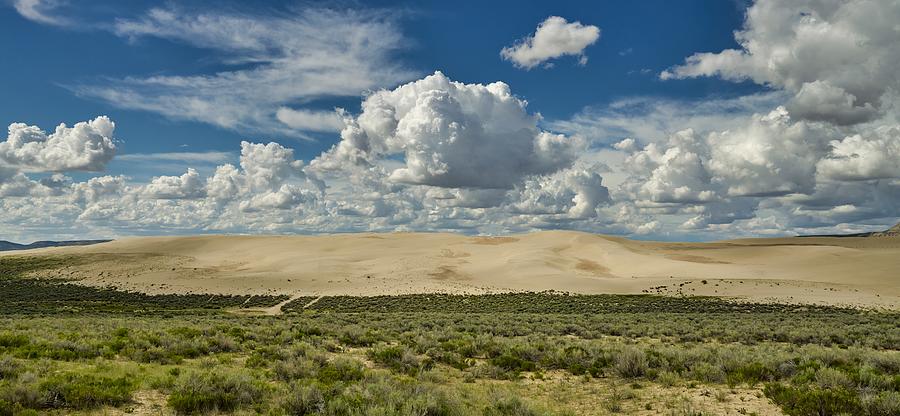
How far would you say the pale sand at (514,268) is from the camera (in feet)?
245

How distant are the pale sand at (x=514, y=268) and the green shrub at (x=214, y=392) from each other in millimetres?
62450

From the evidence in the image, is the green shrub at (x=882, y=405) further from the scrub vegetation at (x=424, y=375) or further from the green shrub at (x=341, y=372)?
the green shrub at (x=341, y=372)

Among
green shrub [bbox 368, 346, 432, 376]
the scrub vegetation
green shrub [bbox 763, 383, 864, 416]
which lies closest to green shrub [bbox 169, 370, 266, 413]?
the scrub vegetation

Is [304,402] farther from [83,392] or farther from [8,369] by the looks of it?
[8,369]

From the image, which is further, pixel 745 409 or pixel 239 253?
pixel 239 253

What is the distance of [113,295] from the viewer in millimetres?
78062

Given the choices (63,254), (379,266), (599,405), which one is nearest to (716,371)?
(599,405)

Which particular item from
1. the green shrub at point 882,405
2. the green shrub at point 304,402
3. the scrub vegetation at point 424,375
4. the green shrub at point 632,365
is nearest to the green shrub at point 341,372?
the scrub vegetation at point 424,375

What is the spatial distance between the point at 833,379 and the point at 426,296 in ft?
201

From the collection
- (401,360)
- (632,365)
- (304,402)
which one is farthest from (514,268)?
(304,402)

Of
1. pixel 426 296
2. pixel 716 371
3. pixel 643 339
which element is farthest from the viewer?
pixel 426 296

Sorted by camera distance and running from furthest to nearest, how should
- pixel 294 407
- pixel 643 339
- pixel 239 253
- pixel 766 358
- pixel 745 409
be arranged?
pixel 239 253 → pixel 643 339 → pixel 766 358 → pixel 745 409 → pixel 294 407

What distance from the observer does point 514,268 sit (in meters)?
101

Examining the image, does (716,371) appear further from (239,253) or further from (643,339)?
(239,253)
